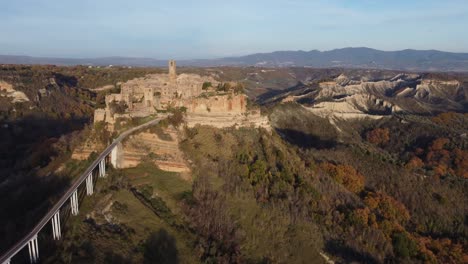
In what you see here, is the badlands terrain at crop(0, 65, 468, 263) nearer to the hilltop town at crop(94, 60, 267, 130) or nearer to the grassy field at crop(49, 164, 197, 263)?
the grassy field at crop(49, 164, 197, 263)

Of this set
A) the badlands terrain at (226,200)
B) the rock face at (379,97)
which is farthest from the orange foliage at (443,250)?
the rock face at (379,97)

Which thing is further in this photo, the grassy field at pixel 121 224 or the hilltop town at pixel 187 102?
the hilltop town at pixel 187 102

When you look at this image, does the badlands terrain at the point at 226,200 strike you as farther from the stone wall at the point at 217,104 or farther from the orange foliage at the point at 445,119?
the orange foliage at the point at 445,119

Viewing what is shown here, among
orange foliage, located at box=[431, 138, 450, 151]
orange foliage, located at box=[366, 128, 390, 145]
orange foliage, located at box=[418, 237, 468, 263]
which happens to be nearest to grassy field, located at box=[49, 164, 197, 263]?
orange foliage, located at box=[418, 237, 468, 263]

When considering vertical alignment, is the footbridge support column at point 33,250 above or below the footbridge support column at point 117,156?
below

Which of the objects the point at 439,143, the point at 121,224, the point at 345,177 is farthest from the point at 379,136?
the point at 121,224

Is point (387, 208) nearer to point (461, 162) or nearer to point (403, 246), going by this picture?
point (403, 246)
